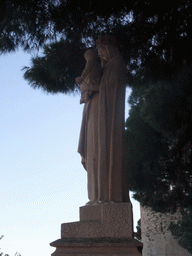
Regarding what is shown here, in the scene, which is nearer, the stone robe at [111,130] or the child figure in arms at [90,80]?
the stone robe at [111,130]

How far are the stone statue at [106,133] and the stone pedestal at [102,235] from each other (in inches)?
6.0

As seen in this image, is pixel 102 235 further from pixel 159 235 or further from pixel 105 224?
pixel 159 235

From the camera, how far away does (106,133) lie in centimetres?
364

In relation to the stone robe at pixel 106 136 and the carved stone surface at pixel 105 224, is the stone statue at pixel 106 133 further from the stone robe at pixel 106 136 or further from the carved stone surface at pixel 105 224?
the carved stone surface at pixel 105 224

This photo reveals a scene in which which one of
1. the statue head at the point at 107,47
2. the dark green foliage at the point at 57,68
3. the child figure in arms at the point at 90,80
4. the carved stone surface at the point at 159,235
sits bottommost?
the carved stone surface at the point at 159,235

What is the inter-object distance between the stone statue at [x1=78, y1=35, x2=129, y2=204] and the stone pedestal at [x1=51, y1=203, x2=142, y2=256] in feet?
0.50

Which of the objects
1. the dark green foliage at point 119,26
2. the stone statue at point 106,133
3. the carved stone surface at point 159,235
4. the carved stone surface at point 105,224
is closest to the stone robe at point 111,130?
the stone statue at point 106,133

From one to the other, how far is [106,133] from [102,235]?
0.89 meters

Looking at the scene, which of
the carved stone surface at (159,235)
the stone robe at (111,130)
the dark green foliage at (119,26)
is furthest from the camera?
the carved stone surface at (159,235)

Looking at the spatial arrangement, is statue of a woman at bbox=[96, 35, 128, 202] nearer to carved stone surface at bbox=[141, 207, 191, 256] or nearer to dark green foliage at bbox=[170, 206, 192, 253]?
dark green foliage at bbox=[170, 206, 192, 253]

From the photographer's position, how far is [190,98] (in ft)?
27.4

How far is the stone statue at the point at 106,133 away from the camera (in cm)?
352

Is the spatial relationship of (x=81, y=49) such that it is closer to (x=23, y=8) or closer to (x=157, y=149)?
(x=23, y=8)

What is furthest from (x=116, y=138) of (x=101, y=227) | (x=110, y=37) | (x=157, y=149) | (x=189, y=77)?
(x=157, y=149)
